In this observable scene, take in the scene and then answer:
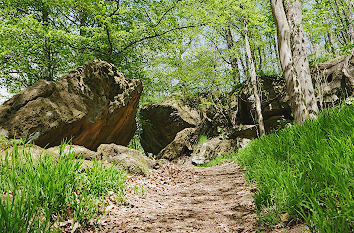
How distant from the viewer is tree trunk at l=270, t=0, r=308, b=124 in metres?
4.58

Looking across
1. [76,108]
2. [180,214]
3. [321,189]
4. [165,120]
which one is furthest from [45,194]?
[165,120]

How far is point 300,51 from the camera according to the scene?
6.11 meters

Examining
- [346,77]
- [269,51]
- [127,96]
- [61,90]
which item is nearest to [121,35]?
[127,96]

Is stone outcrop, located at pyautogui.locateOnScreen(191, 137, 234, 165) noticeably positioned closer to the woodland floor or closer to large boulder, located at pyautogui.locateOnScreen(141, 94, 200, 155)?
large boulder, located at pyautogui.locateOnScreen(141, 94, 200, 155)

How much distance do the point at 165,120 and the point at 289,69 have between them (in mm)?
12118

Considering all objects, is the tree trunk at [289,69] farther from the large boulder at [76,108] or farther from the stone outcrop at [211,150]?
the stone outcrop at [211,150]

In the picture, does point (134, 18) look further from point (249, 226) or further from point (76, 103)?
point (249, 226)

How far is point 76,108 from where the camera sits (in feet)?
21.4

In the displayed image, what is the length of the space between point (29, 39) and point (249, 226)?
11150 millimetres

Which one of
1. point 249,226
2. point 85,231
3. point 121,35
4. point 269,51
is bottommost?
point 249,226

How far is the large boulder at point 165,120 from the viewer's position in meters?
15.6

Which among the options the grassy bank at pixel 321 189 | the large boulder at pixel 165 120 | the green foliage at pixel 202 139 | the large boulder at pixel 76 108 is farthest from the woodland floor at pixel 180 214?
the large boulder at pixel 165 120

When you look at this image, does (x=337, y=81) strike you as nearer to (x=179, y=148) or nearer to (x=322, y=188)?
(x=179, y=148)

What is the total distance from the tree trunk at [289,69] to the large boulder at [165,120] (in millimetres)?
10880
